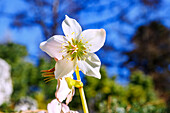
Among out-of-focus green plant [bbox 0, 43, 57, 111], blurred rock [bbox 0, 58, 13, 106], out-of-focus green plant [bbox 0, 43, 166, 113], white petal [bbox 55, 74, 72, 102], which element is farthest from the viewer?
out-of-focus green plant [bbox 0, 43, 57, 111]

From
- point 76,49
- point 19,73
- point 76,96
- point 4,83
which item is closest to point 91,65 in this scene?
point 76,49

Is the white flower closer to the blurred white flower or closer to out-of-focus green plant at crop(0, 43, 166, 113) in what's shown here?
the blurred white flower

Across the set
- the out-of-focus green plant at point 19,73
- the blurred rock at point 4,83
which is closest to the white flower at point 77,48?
the blurred rock at point 4,83


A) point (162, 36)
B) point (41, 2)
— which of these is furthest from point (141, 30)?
point (41, 2)

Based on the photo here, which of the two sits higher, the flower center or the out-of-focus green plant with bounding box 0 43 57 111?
the out-of-focus green plant with bounding box 0 43 57 111

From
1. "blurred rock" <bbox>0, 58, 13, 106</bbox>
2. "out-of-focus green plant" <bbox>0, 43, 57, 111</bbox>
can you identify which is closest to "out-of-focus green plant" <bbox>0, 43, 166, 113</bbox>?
"out-of-focus green plant" <bbox>0, 43, 57, 111</bbox>

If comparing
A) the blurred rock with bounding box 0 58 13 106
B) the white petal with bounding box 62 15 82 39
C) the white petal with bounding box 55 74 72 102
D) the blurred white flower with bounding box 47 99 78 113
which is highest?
the blurred rock with bounding box 0 58 13 106

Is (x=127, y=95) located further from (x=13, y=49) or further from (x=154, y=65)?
(x=154, y=65)

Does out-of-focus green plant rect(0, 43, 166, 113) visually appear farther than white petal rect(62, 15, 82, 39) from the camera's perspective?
Yes
